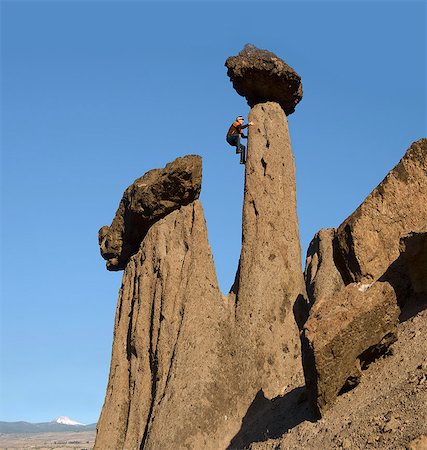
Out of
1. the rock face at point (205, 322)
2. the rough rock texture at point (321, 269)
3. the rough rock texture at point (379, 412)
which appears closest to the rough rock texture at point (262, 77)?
the rock face at point (205, 322)

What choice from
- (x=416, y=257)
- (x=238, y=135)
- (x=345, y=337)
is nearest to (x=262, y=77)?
(x=238, y=135)

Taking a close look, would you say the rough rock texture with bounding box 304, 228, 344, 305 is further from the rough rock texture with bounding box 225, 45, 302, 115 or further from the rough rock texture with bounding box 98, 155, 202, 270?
the rough rock texture with bounding box 98, 155, 202, 270

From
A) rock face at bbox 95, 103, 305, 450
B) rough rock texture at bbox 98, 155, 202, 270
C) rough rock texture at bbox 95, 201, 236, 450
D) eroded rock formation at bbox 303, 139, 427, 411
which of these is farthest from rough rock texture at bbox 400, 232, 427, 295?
rough rock texture at bbox 98, 155, 202, 270

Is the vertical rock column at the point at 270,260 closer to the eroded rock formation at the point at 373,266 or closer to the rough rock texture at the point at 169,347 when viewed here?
the rough rock texture at the point at 169,347

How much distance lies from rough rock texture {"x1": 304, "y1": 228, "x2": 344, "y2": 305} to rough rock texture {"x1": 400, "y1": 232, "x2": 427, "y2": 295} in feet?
26.0

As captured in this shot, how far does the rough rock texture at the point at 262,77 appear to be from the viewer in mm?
21797

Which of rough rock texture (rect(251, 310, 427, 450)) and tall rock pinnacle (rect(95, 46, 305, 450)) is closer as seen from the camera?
rough rock texture (rect(251, 310, 427, 450))

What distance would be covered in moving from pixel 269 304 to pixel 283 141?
4.90m

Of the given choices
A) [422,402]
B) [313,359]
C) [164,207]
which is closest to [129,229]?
[164,207]

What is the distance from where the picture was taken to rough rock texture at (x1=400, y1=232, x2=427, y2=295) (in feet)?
41.5

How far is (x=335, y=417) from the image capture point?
11703 mm

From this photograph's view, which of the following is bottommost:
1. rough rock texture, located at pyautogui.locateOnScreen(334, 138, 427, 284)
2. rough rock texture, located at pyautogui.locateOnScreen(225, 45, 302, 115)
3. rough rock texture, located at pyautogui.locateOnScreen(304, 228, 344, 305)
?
rough rock texture, located at pyautogui.locateOnScreen(334, 138, 427, 284)

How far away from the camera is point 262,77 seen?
2184cm

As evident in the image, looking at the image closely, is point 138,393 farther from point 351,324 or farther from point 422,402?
point 422,402
